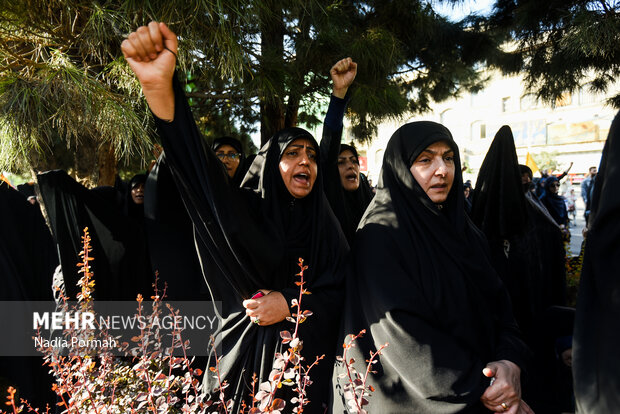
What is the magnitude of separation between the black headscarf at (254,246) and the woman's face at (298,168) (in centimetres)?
3

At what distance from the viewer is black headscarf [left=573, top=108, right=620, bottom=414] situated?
3.02ft

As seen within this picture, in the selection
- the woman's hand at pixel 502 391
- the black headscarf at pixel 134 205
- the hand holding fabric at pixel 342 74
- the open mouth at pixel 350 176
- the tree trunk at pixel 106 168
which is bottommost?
the woman's hand at pixel 502 391

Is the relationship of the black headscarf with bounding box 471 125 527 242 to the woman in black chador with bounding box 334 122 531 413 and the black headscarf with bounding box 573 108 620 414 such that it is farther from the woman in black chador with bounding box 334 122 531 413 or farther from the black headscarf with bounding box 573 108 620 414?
the black headscarf with bounding box 573 108 620 414

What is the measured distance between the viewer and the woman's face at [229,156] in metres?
2.82

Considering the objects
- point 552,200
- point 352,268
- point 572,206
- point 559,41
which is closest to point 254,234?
point 352,268

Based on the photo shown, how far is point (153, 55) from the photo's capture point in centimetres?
116

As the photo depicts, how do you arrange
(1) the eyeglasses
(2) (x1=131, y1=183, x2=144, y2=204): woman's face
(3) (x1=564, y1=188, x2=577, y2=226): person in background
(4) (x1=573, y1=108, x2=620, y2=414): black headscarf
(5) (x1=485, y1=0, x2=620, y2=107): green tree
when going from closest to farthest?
1. (4) (x1=573, y1=108, x2=620, y2=414): black headscarf
2. (5) (x1=485, y1=0, x2=620, y2=107): green tree
3. (1) the eyeglasses
4. (2) (x1=131, y1=183, x2=144, y2=204): woman's face
5. (3) (x1=564, y1=188, x2=577, y2=226): person in background

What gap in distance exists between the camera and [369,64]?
2.66 m

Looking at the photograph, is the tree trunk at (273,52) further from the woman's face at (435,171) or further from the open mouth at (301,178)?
the woman's face at (435,171)

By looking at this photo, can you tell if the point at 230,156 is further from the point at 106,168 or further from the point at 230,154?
the point at 106,168

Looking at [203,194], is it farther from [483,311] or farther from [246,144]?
[246,144]

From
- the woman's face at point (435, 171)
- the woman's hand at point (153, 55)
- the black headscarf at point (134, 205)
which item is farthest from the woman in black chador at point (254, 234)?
the black headscarf at point (134, 205)

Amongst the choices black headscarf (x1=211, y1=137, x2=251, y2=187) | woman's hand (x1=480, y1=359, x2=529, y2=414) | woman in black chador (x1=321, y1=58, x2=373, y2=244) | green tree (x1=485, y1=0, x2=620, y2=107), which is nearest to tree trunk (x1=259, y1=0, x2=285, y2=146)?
woman in black chador (x1=321, y1=58, x2=373, y2=244)

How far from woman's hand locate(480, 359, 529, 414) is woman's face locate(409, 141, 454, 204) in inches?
23.0
